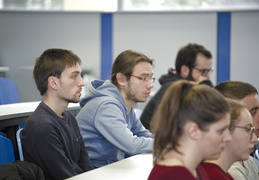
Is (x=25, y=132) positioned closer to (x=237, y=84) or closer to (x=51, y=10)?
(x=237, y=84)

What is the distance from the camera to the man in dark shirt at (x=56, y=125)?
6.78 ft

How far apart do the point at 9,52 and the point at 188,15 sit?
2.97m

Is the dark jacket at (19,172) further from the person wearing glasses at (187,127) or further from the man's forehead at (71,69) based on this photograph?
the man's forehead at (71,69)

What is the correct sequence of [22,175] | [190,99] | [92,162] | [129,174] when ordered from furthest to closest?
[92,162]
[129,174]
[22,175]
[190,99]

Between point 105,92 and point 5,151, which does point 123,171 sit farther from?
point 105,92

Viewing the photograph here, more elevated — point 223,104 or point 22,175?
point 223,104

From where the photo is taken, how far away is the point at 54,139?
209cm

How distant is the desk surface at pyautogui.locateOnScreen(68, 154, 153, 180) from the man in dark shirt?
0.32m

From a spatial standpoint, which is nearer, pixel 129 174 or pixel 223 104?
pixel 223 104

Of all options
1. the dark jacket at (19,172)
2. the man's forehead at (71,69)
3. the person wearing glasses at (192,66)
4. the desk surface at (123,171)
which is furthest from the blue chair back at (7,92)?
the dark jacket at (19,172)

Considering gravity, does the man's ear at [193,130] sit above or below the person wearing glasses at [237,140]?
above

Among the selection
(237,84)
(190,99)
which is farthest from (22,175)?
(237,84)

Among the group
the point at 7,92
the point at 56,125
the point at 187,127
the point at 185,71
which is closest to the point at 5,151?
the point at 56,125

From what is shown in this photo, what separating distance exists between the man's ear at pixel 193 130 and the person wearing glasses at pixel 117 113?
116cm
